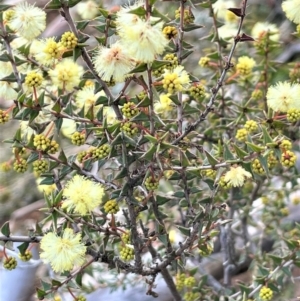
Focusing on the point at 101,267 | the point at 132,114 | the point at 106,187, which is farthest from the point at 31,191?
the point at 132,114

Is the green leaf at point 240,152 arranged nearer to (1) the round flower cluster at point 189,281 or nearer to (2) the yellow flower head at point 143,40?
(2) the yellow flower head at point 143,40

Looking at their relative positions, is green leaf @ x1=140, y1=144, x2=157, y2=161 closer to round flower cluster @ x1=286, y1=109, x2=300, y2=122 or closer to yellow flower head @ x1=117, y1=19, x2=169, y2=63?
yellow flower head @ x1=117, y1=19, x2=169, y2=63

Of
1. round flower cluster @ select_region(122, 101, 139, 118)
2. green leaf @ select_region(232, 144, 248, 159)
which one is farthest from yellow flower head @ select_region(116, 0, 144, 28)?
green leaf @ select_region(232, 144, 248, 159)

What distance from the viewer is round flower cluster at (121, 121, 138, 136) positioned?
0.73 m

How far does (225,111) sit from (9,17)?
0.52m

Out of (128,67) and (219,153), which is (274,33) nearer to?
(219,153)

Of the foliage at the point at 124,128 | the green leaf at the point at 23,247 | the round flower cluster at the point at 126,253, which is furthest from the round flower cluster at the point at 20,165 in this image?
the round flower cluster at the point at 126,253

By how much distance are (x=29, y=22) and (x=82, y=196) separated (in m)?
0.26

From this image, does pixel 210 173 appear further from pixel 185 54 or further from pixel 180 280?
pixel 180 280

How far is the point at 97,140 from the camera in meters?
0.82

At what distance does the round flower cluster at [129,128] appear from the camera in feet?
2.39

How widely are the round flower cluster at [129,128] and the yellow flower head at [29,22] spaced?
19 cm

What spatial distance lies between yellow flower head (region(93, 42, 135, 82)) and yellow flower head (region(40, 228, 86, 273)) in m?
0.23

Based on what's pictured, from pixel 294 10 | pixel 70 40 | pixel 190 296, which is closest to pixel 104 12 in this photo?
pixel 70 40
